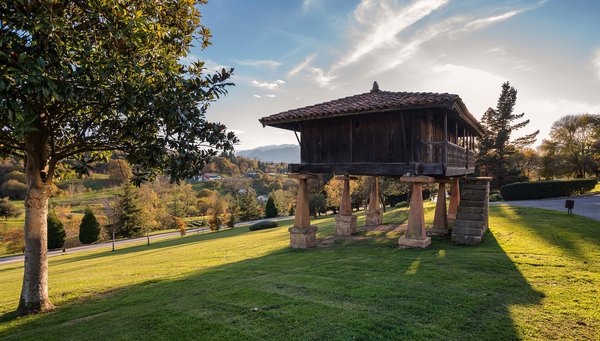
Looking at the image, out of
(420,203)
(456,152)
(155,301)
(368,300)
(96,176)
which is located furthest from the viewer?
(96,176)

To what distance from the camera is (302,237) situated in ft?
42.1

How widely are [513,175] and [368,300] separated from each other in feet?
126

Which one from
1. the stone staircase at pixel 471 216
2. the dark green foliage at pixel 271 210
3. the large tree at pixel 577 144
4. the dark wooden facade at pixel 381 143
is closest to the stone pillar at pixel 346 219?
the dark wooden facade at pixel 381 143

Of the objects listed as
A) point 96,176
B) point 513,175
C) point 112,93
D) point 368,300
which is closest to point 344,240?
point 368,300

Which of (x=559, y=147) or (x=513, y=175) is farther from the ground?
(x=559, y=147)

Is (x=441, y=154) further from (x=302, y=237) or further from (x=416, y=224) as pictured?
(x=302, y=237)

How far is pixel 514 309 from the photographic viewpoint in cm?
536

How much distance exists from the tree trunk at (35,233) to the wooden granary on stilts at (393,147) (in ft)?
24.5

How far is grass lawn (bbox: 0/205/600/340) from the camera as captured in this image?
480cm

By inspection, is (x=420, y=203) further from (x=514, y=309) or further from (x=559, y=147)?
(x=559, y=147)

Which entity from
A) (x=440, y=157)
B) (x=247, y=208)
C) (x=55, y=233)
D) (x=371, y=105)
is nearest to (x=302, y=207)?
(x=371, y=105)

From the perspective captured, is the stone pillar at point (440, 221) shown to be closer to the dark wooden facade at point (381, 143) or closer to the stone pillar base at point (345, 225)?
the dark wooden facade at point (381, 143)

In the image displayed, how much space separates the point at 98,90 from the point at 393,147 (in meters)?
8.87

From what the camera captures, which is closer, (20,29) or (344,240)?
(20,29)
